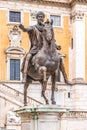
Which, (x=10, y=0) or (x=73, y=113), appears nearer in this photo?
(x=73, y=113)

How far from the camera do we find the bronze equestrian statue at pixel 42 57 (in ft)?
31.6

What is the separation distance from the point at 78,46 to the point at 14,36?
19.6 ft

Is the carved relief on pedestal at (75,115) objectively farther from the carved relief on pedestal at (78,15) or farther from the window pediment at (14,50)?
the carved relief on pedestal at (78,15)

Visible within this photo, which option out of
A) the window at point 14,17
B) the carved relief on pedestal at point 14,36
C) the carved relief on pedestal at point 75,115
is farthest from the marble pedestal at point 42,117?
the window at point 14,17

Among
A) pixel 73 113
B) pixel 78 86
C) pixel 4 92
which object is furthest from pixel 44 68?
pixel 78 86

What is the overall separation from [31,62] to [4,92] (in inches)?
920

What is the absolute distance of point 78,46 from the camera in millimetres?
38656

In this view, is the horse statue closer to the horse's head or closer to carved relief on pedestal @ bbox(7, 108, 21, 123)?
the horse's head

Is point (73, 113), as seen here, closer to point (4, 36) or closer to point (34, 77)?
point (4, 36)

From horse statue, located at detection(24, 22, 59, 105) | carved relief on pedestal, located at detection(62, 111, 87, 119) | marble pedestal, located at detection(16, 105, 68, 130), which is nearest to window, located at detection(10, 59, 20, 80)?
carved relief on pedestal, located at detection(62, 111, 87, 119)

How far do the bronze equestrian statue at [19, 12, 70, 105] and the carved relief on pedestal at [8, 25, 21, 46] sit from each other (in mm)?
27811

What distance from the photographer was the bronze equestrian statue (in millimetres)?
9633

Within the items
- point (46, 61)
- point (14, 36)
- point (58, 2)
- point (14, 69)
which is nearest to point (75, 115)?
point (14, 69)

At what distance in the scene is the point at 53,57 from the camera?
9719mm
